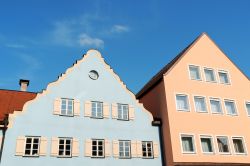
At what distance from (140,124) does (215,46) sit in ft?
40.4

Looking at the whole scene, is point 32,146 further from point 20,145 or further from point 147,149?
point 147,149

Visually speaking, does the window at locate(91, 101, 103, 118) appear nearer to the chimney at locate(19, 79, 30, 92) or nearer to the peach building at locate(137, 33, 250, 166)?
the peach building at locate(137, 33, 250, 166)

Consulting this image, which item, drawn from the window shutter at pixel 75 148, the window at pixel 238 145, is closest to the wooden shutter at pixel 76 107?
the window shutter at pixel 75 148

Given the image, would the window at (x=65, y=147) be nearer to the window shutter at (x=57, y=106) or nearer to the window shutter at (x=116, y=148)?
the window shutter at (x=57, y=106)

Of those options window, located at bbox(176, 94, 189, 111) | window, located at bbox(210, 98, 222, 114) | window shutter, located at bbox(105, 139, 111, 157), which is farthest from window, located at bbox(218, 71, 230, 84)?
window shutter, located at bbox(105, 139, 111, 157)

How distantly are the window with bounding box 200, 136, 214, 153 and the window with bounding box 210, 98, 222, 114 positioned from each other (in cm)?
281

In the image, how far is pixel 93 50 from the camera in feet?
90.1

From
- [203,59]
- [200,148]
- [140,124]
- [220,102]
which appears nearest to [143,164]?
[140,124]

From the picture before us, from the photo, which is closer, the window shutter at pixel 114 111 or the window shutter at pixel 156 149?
the window shutter at pixel 156 149

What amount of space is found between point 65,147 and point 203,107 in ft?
42.3

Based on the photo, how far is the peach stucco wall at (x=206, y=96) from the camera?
26156mm

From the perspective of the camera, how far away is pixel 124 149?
24.6m

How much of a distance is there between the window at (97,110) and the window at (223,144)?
10535 millimetres

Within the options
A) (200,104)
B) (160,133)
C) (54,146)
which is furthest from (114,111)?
(200,104)
